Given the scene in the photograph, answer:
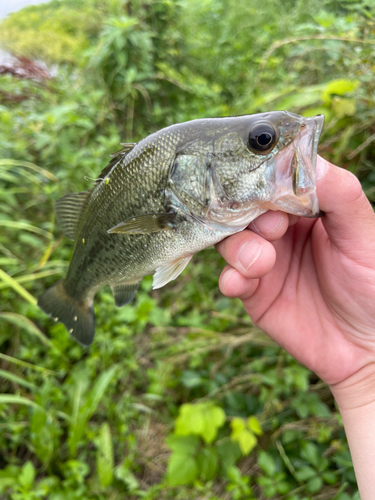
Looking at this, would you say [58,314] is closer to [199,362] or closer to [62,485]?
[199,362]

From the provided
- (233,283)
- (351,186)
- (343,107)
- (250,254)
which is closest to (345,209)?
(351,186)

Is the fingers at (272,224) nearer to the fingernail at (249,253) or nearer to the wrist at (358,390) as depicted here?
the fingernail at (249,253)

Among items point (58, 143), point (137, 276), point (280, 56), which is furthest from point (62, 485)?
point (280, 56)

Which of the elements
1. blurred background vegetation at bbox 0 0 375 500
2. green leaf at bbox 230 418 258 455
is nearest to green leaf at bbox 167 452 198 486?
blurred background vegetation at bbox 0 0 375 500

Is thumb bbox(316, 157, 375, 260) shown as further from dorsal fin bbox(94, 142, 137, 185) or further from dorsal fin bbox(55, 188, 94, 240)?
dorsal fin bbox(55, 188, 94, 240)

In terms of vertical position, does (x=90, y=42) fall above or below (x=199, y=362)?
above

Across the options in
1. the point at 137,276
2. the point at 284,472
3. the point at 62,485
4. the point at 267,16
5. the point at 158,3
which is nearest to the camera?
the point at 137,276
